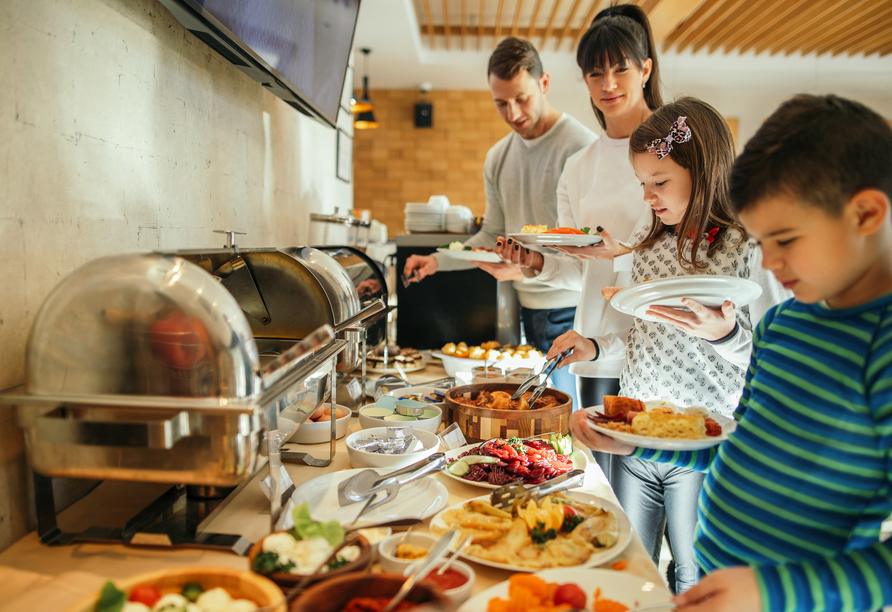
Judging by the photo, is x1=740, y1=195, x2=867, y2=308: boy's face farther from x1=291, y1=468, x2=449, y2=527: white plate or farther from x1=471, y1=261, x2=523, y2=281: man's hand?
x1=471, y1=261, x2=523, y2=281: man's hand

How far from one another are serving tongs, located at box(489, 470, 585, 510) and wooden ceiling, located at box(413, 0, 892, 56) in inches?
193

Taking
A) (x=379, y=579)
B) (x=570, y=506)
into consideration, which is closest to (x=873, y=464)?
(x=570, y=506)

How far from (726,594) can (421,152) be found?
7700 mm

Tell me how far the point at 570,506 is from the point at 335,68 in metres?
2.34

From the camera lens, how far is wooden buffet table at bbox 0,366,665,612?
91 cm

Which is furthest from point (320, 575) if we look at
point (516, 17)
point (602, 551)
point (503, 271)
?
point (516, 17)

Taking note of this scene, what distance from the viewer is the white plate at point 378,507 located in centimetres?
116

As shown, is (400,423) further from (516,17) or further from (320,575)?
(516,17)

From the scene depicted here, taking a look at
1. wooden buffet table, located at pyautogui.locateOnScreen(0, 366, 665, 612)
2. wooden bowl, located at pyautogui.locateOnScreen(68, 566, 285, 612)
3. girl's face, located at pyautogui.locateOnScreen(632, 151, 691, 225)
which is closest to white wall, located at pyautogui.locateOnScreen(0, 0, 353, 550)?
wooden buffet table, located at pyautogui.locateOnScreen(0, 366, 665, 612)

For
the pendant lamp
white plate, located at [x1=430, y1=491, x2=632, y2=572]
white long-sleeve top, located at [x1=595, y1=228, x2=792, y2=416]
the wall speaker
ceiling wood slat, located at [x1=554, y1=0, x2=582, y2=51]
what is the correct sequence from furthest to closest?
the wall speaker < the pendant lamp < ceiling wood slat, located at [x1=554, y1=0, x2=582, y2=51] < white long-sleeve top, located at [x1=595, y1=228, x2=792, y2=416] < white plate, located at [x1=430, y1=491, x2=632, y2=572]

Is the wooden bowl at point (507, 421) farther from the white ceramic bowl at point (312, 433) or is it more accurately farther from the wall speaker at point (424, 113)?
the wall speaker at point (424, 113)

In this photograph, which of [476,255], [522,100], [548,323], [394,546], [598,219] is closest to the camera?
[394,546]

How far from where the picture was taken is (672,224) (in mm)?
1676

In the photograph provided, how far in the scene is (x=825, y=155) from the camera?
32.6 inches
